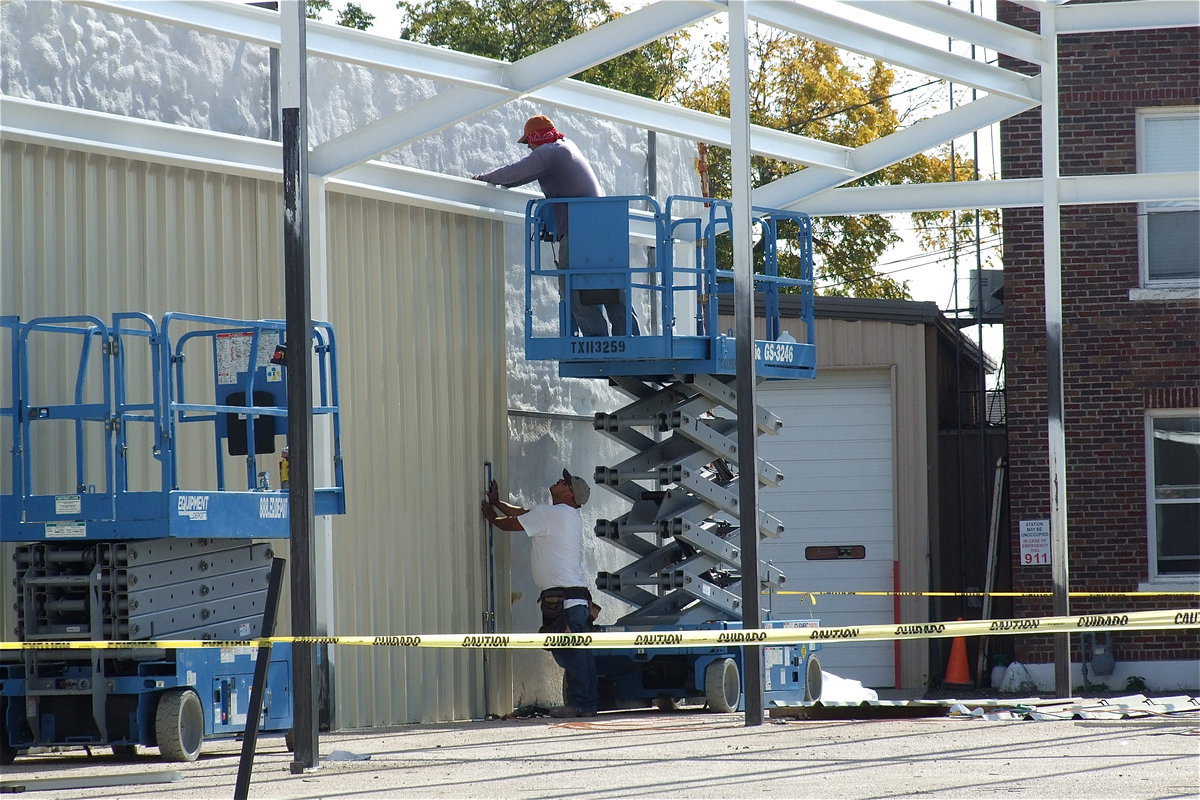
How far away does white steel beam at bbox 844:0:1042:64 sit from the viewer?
49.5 feet

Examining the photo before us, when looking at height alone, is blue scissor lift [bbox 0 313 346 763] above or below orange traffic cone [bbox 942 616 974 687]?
above

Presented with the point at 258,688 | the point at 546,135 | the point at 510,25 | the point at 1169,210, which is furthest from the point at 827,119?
the point at 258,688

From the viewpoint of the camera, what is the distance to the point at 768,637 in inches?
441

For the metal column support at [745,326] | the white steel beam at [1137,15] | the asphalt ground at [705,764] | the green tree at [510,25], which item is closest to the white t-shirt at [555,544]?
the asphalt ground at [705,764]

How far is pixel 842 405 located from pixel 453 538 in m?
7.39

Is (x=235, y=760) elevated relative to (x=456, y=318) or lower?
lower

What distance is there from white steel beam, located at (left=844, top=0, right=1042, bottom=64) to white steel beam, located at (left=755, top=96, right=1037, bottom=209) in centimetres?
55

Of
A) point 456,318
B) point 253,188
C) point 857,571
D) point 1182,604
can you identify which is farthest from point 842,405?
point 253,188

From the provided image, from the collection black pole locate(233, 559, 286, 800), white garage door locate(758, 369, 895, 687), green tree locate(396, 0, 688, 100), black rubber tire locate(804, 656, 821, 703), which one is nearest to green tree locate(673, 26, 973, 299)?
green tree locate(396, 0, 688, 100)

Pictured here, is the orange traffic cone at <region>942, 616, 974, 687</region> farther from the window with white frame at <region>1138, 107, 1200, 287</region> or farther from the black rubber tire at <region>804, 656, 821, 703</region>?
the black rubber tire at <region>804, 656, 821, 703</region>

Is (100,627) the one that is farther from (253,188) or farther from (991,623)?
(991,623)

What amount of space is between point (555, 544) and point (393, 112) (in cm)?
403

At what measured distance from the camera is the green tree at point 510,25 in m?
39.1

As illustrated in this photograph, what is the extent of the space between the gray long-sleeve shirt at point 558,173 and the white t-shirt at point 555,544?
2.47 m
